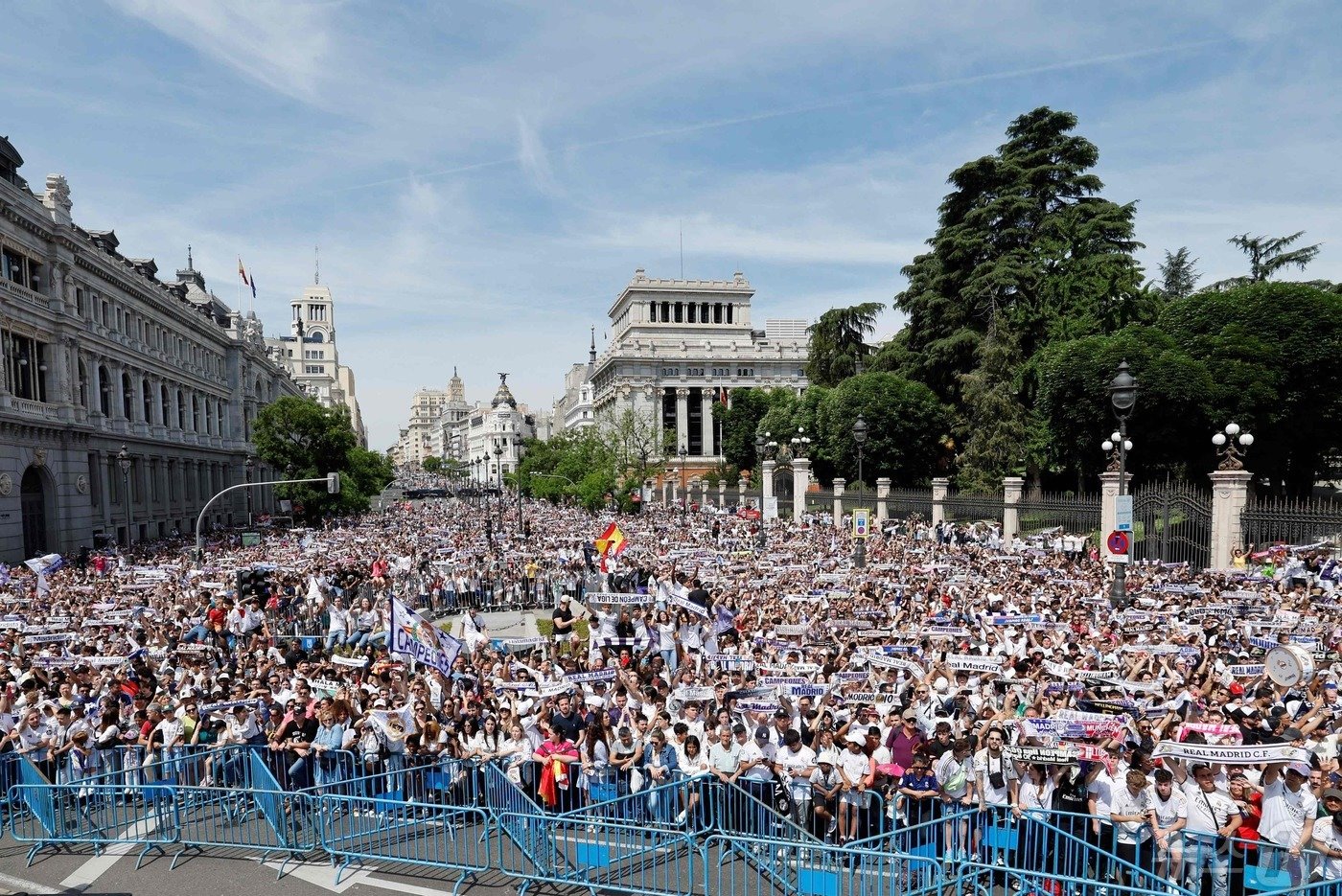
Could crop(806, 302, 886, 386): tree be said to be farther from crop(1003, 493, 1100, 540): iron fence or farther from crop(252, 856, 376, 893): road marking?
crop(252, 856, 376, 893): road marking

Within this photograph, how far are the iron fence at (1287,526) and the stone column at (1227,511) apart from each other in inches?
7.8

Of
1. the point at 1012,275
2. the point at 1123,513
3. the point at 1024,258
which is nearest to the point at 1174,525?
the point at 1123,513

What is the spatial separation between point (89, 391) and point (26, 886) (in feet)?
132

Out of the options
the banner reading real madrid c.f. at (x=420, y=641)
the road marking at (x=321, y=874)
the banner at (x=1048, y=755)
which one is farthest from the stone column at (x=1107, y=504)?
the road marking at (x=321, y=874)

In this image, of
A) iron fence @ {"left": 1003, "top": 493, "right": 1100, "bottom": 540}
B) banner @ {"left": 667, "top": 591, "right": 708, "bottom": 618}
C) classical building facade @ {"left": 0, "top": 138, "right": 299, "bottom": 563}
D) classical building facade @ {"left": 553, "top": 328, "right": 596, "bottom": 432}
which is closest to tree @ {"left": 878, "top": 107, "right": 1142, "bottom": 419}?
iron fence @ {"left": 1003, "top": 493, "right": 1100, "bottom": 540}

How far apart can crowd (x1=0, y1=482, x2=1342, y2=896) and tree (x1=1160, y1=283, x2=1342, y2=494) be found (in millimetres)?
11594

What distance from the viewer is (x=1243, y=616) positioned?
49.5ft

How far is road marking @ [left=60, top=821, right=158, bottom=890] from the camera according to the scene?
839 centimetres

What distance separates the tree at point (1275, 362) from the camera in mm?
29797

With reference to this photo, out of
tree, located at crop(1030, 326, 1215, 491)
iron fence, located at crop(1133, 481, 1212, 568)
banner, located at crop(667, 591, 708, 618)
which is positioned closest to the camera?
banner, located at crop(667, 591, 708, 618)

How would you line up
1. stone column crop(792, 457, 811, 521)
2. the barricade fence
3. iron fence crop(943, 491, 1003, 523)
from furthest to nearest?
stone column crop(792, 457, 811, 521) → iron fence crop(943, 491, 1003, 523) → the barricade fence

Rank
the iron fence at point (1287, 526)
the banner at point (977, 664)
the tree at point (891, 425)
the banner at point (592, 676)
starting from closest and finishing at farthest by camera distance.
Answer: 1. the banner at point (977, 664)
2. the banner at point (592, 676)
3. the iron fence at point (1287, 526)
4. the tree at point (891, 425)

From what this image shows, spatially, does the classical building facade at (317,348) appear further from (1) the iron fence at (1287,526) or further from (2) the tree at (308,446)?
(1) the iron fence at (1287,526)

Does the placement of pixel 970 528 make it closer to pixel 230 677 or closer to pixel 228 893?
pixel 230 677
